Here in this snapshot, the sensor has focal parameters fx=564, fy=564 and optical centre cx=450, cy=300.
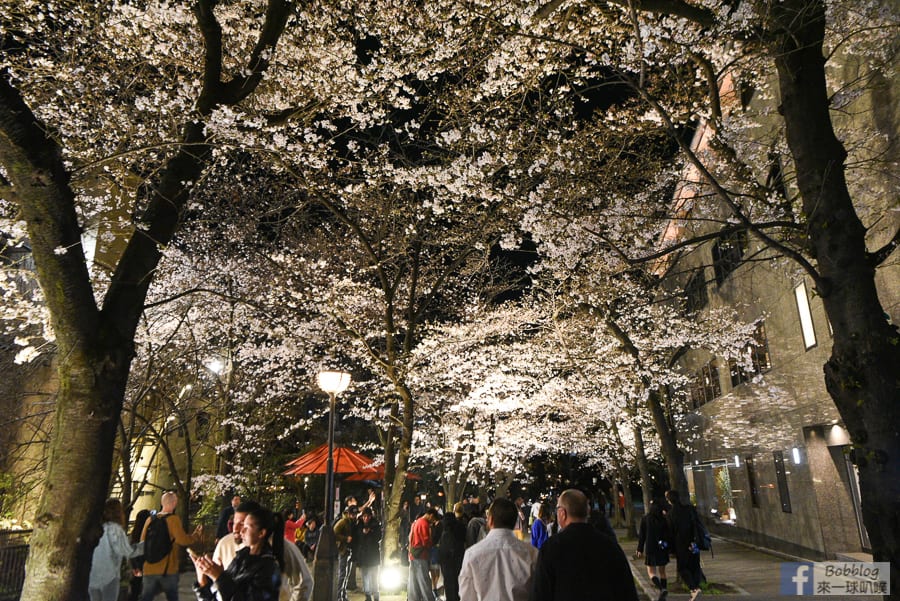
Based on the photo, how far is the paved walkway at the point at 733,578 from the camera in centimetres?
1094

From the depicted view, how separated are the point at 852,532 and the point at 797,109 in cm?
1188

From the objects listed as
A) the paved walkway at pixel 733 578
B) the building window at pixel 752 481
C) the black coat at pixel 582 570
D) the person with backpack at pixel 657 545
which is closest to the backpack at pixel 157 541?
the black coat at pixel 582 570

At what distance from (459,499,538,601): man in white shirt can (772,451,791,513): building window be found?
16.0 meters

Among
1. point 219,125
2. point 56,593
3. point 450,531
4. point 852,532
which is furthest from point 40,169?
point 852,532

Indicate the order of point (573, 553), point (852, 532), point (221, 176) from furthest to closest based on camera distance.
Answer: point (221, 176) < point (852, 532) < point (573, 553)

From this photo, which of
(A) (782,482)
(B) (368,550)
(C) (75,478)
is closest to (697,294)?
(A) (782,482)

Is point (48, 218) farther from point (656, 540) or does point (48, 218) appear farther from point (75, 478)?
point (656, 540)

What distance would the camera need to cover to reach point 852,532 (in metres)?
13.6

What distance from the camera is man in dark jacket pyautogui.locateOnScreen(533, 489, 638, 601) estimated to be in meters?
3.59

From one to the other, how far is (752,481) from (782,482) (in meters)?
3.40

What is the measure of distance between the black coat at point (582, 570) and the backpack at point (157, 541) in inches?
223

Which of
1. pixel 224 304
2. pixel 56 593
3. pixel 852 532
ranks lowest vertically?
pixel 852 532

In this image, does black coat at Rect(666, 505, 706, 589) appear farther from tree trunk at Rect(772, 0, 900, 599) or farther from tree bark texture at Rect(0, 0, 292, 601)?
tree bark texture at Rect(0, 0, 292, 601)

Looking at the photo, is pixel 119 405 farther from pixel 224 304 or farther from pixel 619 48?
pixel 224 304
